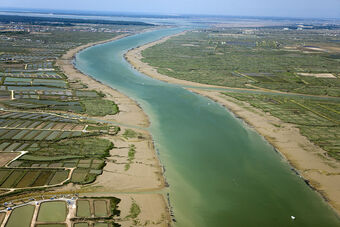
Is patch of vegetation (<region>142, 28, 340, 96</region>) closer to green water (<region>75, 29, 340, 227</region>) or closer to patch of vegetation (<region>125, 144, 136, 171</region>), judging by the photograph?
green water (<region>75, 29, 340, 227</region>)

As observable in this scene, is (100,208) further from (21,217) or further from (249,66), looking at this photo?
(249,66)

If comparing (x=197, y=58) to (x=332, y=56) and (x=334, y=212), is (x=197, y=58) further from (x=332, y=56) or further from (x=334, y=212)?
(x=334, y=212)

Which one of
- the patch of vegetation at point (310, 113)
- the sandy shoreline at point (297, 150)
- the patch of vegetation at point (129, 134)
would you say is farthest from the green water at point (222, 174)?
the patch of vegetation at point (310, 113)

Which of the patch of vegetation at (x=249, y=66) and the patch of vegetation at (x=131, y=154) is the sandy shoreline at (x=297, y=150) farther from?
the patch of vegetation at (x=131, y=154)

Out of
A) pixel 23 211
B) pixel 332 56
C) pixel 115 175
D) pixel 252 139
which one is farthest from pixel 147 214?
pixel 332 56

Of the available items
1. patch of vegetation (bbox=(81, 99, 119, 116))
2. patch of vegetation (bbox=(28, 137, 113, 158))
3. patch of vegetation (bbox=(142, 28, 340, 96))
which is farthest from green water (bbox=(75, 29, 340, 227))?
patch of vegetation (bbox=(142, 28, 340, 96))
